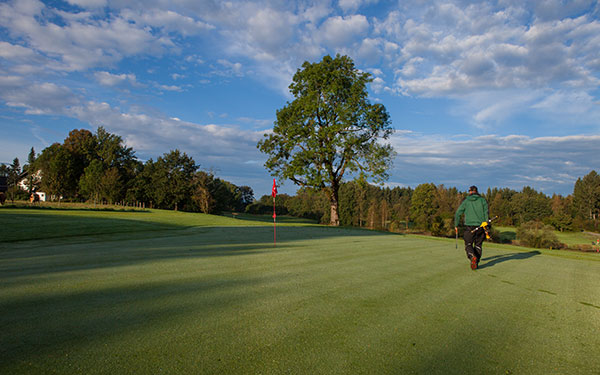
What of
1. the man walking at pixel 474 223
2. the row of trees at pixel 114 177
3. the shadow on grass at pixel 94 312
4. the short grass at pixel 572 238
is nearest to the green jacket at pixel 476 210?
the man walking at pixel 474 223

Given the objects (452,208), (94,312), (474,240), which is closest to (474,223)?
(474,240)

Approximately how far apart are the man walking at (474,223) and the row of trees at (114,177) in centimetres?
5286

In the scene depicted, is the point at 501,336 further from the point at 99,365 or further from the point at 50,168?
the point at 50,168

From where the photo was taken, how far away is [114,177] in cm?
5788

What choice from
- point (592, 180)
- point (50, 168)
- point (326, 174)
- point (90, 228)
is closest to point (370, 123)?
point (326, 174)

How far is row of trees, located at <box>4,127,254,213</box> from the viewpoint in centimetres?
5919

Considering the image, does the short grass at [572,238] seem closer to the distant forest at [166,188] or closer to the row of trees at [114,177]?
the distant forest at [166,188]

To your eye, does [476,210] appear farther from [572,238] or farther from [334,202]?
[572,238]

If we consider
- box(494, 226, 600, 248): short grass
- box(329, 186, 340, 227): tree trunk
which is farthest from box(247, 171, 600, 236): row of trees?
box(329, 186, 340, 227): tree trunk

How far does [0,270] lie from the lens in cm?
629

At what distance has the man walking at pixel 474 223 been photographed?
332 inches

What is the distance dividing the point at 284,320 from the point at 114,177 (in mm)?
64295

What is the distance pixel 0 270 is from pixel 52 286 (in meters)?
2.43

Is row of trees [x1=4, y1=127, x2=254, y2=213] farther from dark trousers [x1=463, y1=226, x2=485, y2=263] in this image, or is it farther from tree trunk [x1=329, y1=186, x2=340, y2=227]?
dark trousers [x1=463, y1=226, x2=485, y2=263]
